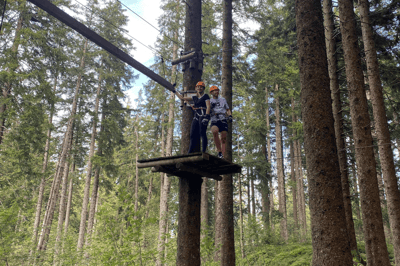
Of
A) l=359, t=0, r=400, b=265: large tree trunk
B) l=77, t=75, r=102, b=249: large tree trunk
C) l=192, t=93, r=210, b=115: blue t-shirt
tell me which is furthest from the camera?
l=77, t=75, r=102, b=249: large tree trunk

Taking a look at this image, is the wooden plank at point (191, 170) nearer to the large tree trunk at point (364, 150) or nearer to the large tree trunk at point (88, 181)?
the large tree trunk at point (364, 150)

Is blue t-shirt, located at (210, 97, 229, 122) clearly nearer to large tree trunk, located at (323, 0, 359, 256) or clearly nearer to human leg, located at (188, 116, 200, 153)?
human leg, located at (188, 116, 200, 153)

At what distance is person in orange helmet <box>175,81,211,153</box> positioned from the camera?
5605 millimetres

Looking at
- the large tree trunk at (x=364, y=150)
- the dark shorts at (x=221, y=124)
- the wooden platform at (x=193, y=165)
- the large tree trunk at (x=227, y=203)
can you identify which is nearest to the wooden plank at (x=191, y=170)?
the wooden platform at (x=193, y=165)

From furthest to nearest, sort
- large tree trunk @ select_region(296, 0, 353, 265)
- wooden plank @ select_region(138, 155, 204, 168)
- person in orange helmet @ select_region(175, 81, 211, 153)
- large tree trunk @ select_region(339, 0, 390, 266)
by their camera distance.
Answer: large tree trunk @ select_region(339, 0, 390, 266) → person in orange helmet @ select_region(175, 81, 211, 153) → wooden plank @ select_region(138, 155, 204, 168) → large tree trunk @ select_region(296, 0, 353, 265)

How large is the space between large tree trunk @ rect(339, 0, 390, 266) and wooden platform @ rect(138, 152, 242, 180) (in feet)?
13.9

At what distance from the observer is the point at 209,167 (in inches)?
213

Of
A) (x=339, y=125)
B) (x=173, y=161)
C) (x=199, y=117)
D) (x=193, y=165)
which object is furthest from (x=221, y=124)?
(x=339, y=125)

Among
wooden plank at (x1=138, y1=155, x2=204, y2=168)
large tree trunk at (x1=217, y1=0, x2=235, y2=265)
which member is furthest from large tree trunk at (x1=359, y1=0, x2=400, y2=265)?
wooden plank at (x1=138, y1=155, x2=204, y2=168)

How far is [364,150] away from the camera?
7.68 metres

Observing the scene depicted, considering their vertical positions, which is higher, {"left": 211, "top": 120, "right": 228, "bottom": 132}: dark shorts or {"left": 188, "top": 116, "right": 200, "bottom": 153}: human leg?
{"left": 211, "top": 120, "right": 228, "bottom": 132}: dark shorts

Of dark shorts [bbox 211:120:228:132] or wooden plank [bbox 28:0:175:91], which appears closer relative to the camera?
wooden plank [bbox 28:0:175:91]

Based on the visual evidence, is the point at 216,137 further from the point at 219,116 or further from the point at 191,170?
the point at 191,170

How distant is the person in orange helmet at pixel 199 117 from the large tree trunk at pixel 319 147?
6.22 feet
